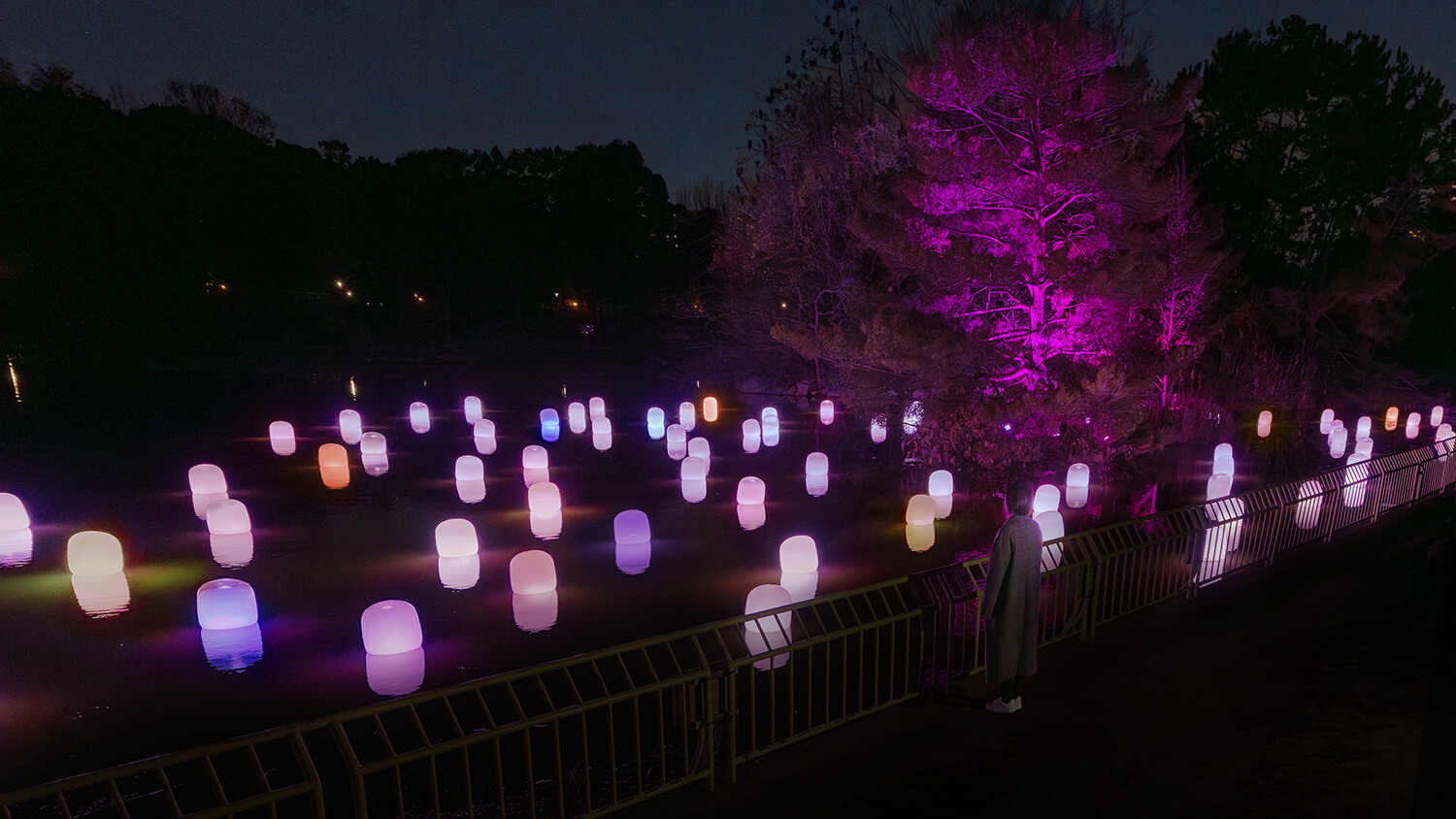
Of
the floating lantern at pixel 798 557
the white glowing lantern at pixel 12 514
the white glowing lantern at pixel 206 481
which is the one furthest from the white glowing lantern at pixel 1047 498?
the white glowing lantern at pixel 12 514

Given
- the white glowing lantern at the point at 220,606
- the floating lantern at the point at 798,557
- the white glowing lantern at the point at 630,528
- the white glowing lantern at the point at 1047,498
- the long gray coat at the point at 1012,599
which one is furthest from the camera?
the white glowing lantern at the point at 1047,498

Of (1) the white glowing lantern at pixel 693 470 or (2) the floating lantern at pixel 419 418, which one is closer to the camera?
(1) the white glowing lantern at pixel 693 470

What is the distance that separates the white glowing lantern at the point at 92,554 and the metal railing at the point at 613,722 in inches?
249

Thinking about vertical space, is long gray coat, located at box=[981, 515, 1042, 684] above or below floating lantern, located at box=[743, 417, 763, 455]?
above

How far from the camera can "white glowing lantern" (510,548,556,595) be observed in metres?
10.4

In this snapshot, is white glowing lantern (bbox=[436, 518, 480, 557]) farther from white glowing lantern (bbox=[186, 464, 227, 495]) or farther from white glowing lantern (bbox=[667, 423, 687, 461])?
white glowing lantern (bbox=[667, 423, 687, 461])

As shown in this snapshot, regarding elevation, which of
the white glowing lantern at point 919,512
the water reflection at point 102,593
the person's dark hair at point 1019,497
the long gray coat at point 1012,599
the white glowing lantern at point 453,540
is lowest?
the white glowing lantern at point 919,512

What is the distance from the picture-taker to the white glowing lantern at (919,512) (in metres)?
14.0

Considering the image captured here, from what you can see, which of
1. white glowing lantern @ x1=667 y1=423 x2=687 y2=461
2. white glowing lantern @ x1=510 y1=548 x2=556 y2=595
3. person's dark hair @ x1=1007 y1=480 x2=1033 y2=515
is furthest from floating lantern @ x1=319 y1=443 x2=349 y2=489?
person's dark hair @ x1=1007 y1=480 x2=1033 y2=515

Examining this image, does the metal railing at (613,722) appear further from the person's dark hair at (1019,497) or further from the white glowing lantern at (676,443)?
the white glowing lantern at (676,443)

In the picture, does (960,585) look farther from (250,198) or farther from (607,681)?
(250,198)

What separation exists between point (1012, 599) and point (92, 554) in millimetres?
12661

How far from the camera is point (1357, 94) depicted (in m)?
27.2

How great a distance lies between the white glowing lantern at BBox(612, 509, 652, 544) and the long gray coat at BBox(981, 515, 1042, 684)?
24.7ft
